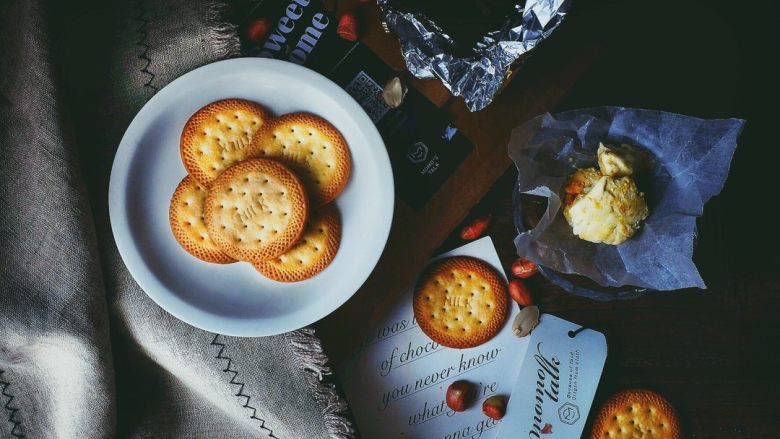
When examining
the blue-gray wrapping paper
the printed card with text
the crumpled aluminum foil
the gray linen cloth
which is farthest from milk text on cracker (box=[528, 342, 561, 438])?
the crumpled aluminum foil

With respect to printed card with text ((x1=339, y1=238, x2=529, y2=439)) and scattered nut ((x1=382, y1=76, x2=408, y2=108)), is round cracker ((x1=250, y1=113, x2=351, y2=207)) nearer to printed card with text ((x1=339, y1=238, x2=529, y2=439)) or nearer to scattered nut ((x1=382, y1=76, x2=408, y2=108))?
scattered nut ((x1=382, y1=76, x2=408, y2=108))

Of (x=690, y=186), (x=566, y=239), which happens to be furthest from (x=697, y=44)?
(x=566, y=239)

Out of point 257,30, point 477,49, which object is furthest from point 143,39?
point 477,49

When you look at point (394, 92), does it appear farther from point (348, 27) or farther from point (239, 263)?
point (239, 263)

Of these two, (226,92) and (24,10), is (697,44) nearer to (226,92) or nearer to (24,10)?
(226,92)

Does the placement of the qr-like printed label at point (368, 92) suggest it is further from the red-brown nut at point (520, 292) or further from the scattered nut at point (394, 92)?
the red-brown nut at point (520, 292)

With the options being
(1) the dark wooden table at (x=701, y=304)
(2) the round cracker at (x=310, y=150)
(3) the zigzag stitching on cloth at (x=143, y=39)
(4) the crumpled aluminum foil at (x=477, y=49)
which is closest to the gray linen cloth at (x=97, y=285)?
(3) the zigzag stitching on cloth at (x=143, y=39)
